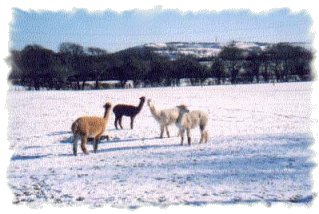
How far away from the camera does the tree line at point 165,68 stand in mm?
53250

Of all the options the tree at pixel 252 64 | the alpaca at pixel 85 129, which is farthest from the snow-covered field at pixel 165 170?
the tree at pixel 252 64

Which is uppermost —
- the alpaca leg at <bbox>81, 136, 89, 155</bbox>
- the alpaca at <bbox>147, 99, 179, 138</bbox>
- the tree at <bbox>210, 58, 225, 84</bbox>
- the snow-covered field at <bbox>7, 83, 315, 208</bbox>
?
the tree at <bbox>210, 58, 225, 84</bbox>

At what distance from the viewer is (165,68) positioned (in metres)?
66.4

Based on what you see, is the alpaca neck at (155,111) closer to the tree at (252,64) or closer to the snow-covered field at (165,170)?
the snow-covered field at (165,170)

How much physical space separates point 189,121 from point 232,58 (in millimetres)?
60514

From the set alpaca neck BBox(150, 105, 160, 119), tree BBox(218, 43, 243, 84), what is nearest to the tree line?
tree BBox(218, 43, 243, 84)

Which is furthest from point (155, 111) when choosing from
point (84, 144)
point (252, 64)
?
point (252, 64)

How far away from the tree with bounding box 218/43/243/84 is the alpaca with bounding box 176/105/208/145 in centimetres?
5210

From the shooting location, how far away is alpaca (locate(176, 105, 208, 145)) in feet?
34.3

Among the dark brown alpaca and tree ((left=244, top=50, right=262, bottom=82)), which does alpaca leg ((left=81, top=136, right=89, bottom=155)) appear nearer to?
the dark brown alpaca

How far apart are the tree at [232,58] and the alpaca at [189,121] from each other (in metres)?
52.1

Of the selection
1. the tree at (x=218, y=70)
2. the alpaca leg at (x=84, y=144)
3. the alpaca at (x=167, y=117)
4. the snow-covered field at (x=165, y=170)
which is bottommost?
the snow-covered field at (x=165, y=170)

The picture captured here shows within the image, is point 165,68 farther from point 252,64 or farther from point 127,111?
point 127,111

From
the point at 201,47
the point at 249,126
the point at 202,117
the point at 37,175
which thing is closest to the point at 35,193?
the point at 37,175
